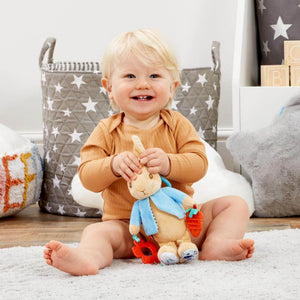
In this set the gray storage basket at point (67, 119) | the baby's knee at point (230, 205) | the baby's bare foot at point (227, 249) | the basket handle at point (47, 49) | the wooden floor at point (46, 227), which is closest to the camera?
the baby's bare foot at point (227, 249)

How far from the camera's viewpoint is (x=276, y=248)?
1.06 meters

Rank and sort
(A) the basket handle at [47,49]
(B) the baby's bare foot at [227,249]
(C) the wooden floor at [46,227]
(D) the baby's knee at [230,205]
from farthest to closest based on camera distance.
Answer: (A) the basket handle at [47,49] → (C) the wooden floor at [46,227] → (D) the baby's knee at [230,205] → (B) the baby's bare foot at [227,249]

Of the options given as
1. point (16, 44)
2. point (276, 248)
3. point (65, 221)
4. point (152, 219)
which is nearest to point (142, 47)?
point (152, 219)

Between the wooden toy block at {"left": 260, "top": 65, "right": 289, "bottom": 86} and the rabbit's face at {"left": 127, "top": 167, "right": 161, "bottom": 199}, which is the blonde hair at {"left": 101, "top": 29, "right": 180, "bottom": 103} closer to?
the rabbit's face at {"left": 127, "top": 167, "right": 161, "bottom": 199}

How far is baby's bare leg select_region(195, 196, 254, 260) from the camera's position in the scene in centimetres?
95

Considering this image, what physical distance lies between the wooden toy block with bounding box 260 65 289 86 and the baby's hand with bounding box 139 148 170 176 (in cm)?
74

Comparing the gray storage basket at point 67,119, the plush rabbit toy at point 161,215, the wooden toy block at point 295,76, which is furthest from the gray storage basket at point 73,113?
the plush rabbit toy at point 161,215

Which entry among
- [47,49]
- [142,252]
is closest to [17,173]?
[47,49]

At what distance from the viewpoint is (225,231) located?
1001 mm

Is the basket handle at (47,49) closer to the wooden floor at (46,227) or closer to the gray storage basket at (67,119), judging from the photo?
the gray storage basket at (67,119)

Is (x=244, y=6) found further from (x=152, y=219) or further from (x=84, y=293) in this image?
(x=84, y=293)

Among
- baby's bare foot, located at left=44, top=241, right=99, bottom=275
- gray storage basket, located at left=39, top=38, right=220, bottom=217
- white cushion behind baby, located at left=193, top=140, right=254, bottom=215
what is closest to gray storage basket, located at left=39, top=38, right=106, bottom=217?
gray storage basket, located at left=39, top=38, right=220, bottom=217

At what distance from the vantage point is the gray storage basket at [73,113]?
1587 mm

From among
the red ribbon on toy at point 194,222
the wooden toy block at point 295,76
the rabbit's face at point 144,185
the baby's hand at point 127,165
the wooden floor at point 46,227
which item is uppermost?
the wooden toy block at point 295,76
